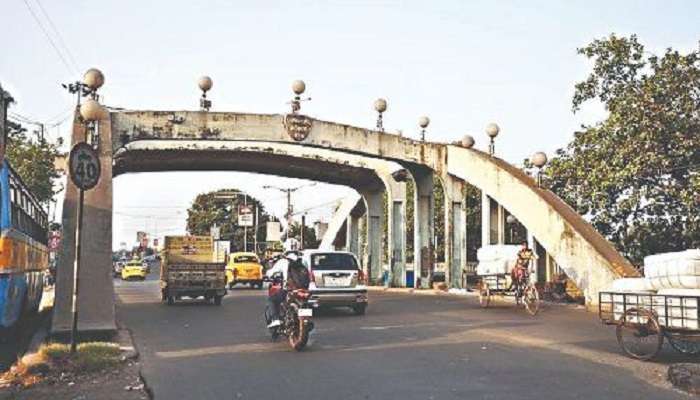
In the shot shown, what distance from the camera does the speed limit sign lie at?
11695 millimetres

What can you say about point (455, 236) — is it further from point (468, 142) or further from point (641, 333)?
point (641, 333)

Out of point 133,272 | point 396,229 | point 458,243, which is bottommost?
point 133,272

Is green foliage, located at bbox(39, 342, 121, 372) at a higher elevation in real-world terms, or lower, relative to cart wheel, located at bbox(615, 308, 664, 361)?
lower

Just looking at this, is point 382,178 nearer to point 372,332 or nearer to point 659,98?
point 659,98

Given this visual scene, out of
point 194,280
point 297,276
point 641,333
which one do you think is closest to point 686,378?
point 641,333

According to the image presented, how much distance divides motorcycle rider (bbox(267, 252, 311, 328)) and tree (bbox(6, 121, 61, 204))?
80.4 feet

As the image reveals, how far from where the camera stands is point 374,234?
134ft

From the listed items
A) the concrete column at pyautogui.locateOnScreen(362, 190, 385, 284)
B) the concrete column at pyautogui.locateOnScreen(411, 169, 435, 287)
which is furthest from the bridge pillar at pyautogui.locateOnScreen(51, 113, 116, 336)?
the concrete column at pyautogui.locateOnScreen(362, 190, 385, 284)

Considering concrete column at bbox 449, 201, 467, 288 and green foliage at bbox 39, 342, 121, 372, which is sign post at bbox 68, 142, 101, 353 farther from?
concrete column at bbox 449, 201, 467, 288

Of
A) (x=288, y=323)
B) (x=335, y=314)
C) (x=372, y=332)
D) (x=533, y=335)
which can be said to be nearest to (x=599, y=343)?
(x=533, y=335)

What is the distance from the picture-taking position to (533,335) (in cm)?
1460

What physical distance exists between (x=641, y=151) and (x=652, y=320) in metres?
13.2

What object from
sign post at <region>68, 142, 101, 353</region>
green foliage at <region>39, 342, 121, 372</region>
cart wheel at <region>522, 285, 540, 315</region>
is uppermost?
sign post at <region>68, 142, 101, 353</region>

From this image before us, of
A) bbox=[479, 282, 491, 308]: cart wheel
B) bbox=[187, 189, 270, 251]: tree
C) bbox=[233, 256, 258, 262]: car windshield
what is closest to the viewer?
bbox=[479, 282, 491, 308]: cart wheel
